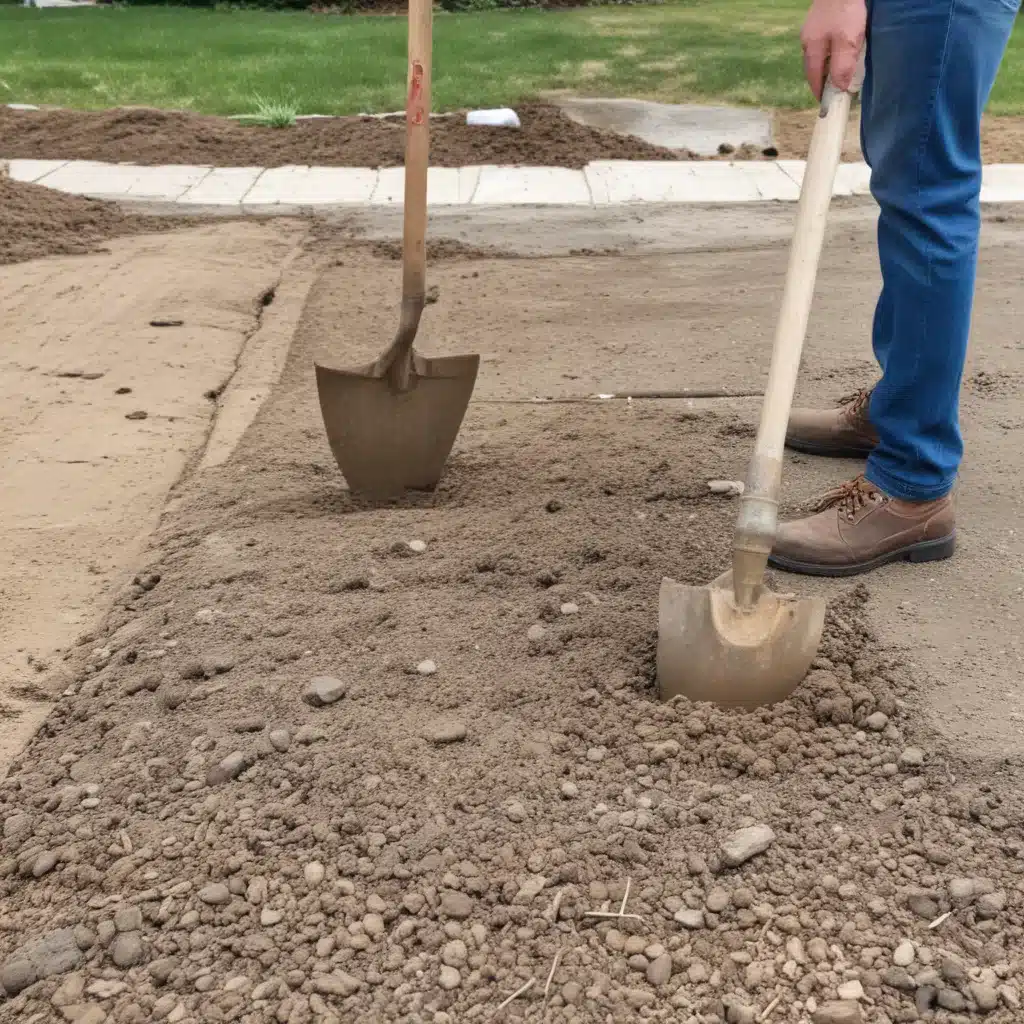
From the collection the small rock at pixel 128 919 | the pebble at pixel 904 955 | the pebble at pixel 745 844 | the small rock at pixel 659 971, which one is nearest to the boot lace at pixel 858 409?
the pebble at pixel 745 844

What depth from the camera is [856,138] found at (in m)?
8.40

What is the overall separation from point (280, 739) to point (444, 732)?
0.28 metres

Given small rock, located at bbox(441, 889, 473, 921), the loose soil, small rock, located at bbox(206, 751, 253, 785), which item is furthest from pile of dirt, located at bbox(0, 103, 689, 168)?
small rock, located at bbox(441, 889, 473, 921)

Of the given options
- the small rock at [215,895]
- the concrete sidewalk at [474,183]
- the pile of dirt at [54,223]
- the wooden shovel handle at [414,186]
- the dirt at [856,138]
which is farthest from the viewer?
the dirt at [856,138]

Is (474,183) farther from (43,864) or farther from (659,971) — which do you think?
(659,971)

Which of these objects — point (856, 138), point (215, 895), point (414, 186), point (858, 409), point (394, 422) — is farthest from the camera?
point (856, 138)

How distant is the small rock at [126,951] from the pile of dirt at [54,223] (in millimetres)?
4515

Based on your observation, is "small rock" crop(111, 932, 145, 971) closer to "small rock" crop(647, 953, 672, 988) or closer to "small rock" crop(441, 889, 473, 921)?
"small rock" crop(441, 889, 473, 921)

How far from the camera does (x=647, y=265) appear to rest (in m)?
5.32

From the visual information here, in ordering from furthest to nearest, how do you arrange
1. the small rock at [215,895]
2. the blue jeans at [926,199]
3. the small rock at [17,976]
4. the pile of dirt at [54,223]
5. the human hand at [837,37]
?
the pile of dirt at [54,223] < the blue jeans at [926,199] < the human hand at [837,37] < the small rock at [215,895] < the small rock at [17,976]

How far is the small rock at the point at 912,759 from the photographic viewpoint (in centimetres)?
188

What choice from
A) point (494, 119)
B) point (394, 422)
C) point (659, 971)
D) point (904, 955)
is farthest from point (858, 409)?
point (494, 119)

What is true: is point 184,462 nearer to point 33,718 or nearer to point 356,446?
point 356,446

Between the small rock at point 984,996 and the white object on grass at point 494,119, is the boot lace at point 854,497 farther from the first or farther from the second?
the white object on grass at point 494,119
